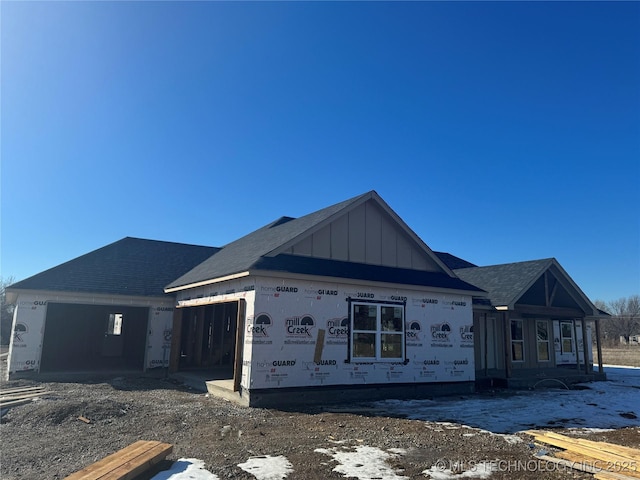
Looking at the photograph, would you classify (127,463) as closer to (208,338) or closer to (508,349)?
(208,338)

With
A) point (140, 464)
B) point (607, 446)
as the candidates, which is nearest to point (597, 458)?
point (607, 446)

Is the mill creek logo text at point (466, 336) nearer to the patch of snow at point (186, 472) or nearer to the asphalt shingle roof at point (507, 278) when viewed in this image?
the asphalt shingle roof at point (507, 278)

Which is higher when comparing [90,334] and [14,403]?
[90,334]

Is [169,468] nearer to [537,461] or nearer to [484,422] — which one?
[537,461]

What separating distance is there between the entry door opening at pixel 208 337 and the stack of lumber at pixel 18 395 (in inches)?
239

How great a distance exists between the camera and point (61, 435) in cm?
753

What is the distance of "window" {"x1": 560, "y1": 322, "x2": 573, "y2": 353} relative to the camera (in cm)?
2061

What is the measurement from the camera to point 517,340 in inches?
742

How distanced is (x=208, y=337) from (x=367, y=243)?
907cm

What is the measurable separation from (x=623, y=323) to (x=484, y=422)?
71.7 meters

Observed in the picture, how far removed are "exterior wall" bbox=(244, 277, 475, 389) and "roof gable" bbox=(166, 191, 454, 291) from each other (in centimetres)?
126

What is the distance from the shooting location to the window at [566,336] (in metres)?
20.6

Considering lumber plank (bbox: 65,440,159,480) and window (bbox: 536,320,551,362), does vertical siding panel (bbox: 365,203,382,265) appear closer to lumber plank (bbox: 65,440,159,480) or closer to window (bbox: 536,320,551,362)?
lumber plank (bbox: 65,440,159,480)

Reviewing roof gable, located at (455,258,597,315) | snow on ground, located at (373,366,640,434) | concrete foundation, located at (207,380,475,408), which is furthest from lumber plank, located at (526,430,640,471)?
roof gable, located at (455,258,597,315)
